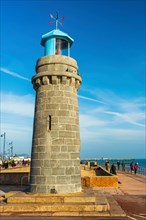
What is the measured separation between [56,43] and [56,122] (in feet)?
13.6

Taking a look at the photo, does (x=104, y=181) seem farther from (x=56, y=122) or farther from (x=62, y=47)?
(x=62, y=47)

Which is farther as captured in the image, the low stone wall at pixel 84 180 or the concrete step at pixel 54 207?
the low stone wall at pixel 84 180

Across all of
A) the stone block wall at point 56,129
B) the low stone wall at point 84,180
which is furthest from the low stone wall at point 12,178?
the stone block wall at point 56,129

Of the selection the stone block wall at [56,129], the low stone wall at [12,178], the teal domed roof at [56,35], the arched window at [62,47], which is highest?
the teal domed roof at [56,35]

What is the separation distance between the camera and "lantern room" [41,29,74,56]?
1217cm

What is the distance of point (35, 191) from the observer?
11234 mm

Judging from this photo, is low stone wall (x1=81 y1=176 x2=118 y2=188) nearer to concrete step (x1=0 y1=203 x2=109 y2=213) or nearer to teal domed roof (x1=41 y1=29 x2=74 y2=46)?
concrete step (x1=0 y1=203 x2=109 y2=213)

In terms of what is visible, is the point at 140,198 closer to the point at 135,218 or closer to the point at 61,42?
the point at 135,218

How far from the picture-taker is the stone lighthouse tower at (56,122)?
11102 millimetres

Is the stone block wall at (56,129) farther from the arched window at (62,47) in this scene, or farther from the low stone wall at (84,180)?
the low stone wall at (84,180)

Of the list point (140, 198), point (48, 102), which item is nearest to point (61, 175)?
point (48, 102)

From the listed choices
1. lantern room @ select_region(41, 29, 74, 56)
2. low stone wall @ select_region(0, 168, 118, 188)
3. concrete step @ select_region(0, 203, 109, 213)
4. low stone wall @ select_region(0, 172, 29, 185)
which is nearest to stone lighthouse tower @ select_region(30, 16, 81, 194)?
lantern room @ select_region(41, 29, 74, 56)

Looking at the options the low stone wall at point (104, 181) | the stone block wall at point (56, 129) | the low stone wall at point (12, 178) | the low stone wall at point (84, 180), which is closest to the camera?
the stone block wall at point (56, 129)

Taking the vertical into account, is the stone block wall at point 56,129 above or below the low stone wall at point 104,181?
above
